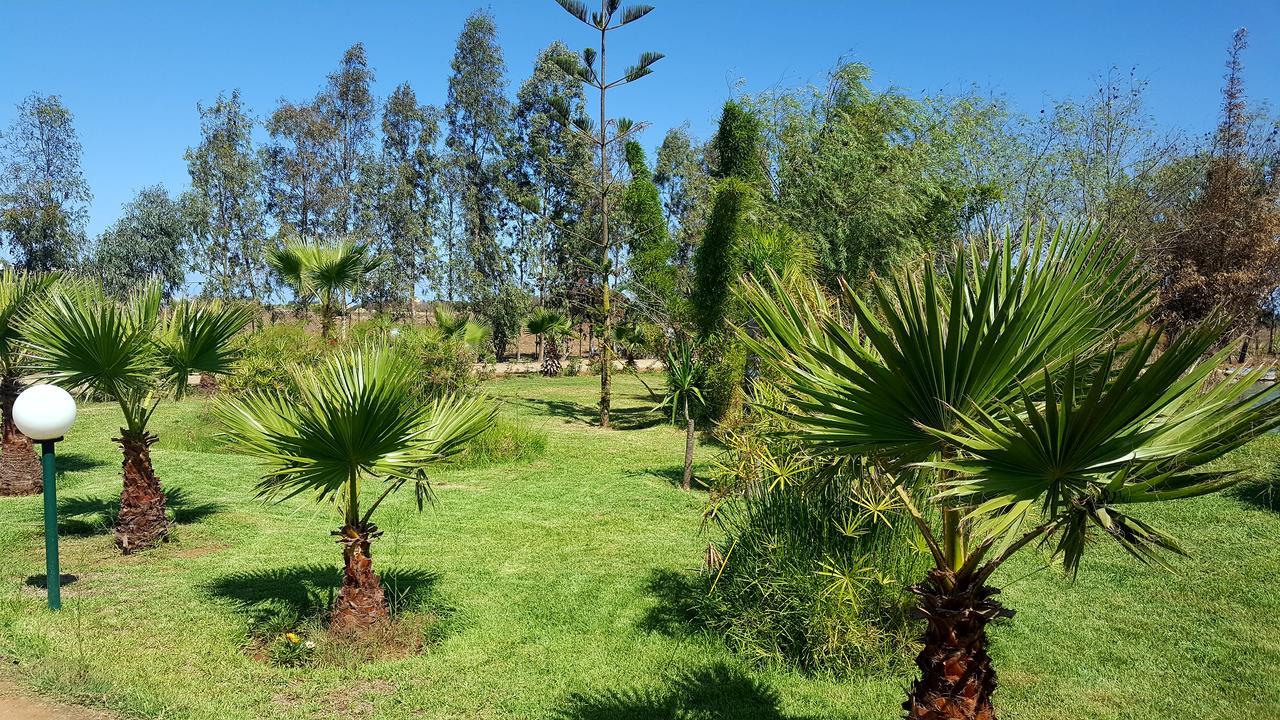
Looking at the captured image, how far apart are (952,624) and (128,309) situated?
7.22m

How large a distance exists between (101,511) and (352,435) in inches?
243

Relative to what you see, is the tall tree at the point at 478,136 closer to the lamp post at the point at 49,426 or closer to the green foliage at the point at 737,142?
the green foliage at the point at 737,142

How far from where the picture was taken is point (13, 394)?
399 inches

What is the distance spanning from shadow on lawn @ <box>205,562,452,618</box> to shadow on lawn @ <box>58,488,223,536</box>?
2.43 m

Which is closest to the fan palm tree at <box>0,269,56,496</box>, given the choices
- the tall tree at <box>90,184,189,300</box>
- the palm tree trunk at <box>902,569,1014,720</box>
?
the palm tree trunk at <box>902,569,1014,720</box>

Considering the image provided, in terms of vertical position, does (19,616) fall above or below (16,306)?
below

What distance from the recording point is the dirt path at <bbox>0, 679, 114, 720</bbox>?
432 centimetres

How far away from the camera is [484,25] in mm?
37469

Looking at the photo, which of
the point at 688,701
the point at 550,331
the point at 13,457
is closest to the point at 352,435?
the point at 688,701

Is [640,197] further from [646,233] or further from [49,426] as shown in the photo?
[49,426]

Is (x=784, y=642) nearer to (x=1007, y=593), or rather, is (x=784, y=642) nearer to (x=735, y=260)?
(x=1007, y=593)

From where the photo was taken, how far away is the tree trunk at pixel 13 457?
10.1 m

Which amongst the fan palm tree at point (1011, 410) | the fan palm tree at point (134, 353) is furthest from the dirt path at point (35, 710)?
the fan palm tree at point (1011, 410)

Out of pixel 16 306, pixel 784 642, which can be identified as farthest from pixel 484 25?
pixel 784 642
